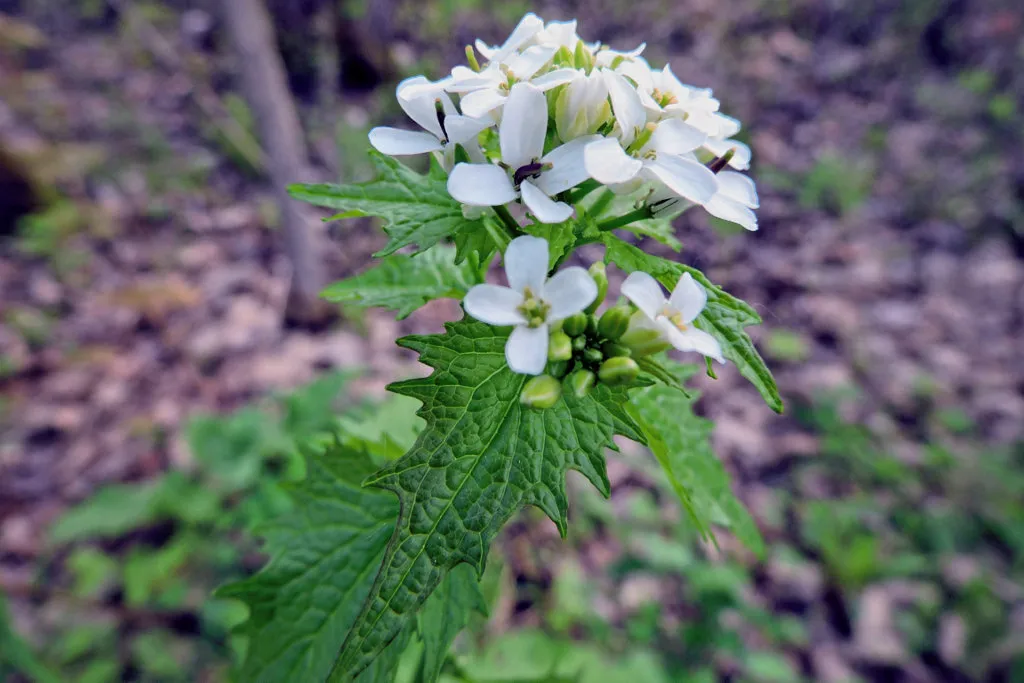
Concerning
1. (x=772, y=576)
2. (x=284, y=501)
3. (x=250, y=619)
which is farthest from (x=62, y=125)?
(x=772, y=576)

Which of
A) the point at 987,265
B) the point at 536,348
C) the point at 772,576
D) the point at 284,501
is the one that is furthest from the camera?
the point at 987,265

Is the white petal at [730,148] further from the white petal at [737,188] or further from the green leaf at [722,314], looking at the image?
the green leaf at [722,314]

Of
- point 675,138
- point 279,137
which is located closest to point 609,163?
point 675,138

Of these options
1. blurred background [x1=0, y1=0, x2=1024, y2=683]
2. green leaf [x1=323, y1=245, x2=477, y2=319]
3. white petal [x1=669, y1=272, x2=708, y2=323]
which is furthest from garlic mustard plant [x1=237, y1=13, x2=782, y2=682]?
blurred background [x1=0, y1=0, x2=1024, y2=683]

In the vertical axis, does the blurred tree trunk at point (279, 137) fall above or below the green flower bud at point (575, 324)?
below

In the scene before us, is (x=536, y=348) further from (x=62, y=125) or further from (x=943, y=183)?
(x=62, y=125)

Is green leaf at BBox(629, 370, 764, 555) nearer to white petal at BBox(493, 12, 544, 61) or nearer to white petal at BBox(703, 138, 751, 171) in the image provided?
white petal at BBox(703, 138, 751, 171)

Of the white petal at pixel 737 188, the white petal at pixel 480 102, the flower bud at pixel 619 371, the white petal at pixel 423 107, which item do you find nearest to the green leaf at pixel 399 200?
the white petal at pixel 423 107
